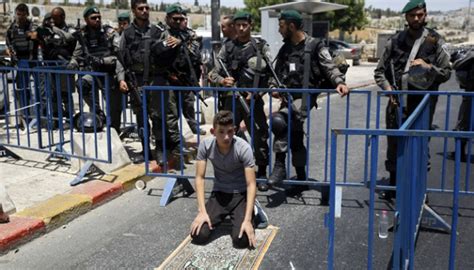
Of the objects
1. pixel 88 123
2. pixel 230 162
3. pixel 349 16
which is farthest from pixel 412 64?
pixel 349 16

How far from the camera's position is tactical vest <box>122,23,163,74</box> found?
6.00 meters

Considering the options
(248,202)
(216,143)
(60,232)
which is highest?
(216,143)

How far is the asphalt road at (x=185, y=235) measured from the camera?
12.8 feet

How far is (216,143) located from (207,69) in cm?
695

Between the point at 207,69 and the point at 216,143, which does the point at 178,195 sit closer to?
the point at 216,143

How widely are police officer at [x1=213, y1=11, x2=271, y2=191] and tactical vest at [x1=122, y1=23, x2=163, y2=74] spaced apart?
0.92m

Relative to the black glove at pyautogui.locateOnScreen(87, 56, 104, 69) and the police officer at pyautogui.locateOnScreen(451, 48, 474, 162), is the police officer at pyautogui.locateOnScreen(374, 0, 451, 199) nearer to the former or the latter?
the police officer at pyautogui.locateOnScreen(451, 48, 474, 162)

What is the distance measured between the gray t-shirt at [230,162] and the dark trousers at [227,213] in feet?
0.20

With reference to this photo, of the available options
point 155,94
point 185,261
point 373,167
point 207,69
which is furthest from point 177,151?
point 207,69

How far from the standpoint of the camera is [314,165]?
6648 mm

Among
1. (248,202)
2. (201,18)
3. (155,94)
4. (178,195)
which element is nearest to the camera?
(248,202)

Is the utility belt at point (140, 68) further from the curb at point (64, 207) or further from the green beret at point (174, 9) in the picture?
the curb at point (64, 207)

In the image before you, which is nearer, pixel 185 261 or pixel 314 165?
pixel 185 261

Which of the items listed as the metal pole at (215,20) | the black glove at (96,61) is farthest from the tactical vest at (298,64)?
the metal pole at (215,20)
